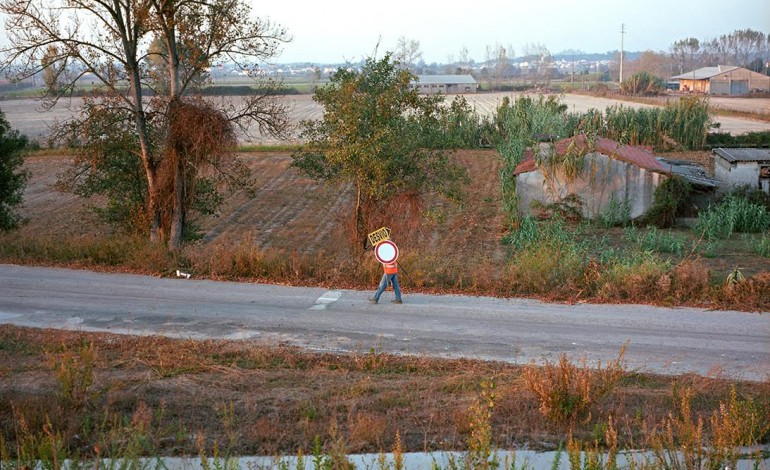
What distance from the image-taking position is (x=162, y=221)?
18922mm

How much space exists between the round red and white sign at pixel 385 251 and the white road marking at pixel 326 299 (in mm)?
1183

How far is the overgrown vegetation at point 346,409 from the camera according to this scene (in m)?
7.16

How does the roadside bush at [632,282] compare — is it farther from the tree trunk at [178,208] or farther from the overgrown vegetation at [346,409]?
the tree trunk at [178,208]

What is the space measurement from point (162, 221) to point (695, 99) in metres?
32.7

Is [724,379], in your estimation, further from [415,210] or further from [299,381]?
[415,210]

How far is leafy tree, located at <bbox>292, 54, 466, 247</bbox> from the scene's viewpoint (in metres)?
17.6

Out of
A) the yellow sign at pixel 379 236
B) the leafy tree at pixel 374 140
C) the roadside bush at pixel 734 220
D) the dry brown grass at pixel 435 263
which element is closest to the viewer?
the yellow sign at pixel 379 236

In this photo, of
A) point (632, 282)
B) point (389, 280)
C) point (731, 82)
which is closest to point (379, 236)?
point (389, 280)

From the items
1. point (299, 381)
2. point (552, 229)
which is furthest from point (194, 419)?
point (552, 229)

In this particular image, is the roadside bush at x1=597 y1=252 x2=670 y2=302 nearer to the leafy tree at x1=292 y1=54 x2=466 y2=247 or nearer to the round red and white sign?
the round red and white sign

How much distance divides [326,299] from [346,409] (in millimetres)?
5177

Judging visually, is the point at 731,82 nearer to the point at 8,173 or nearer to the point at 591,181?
the point at 591,181

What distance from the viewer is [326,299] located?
45.8 feet

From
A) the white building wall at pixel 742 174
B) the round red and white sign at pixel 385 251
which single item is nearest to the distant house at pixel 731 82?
the white building wall at pixel 742 174
